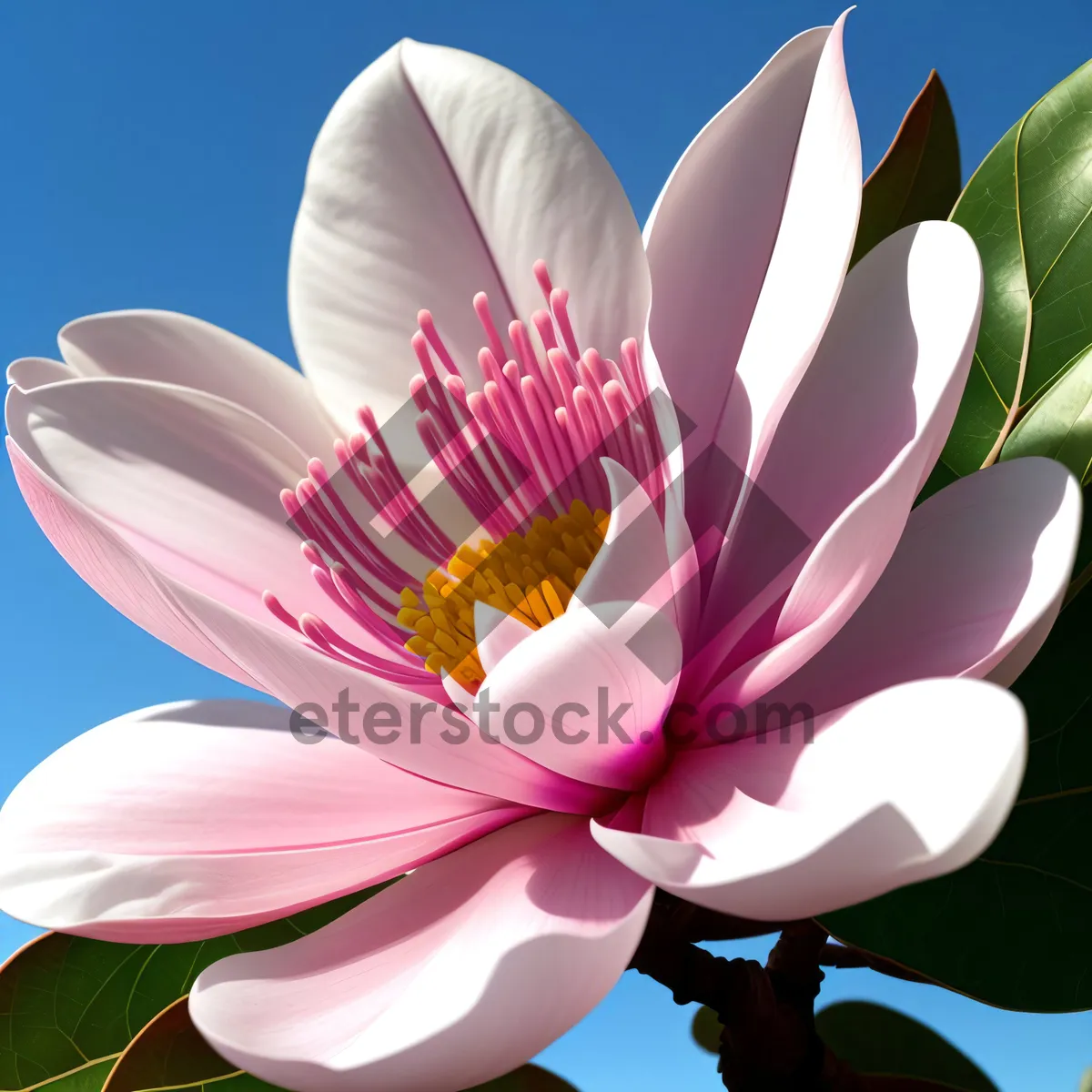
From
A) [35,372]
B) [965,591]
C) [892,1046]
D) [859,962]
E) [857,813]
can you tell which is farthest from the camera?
[892,1046]

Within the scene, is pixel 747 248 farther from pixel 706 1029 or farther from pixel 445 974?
pixel 706 1029

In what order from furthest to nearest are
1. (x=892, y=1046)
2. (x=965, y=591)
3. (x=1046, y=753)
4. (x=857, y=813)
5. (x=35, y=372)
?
(x=892, y=1046) < (x=35, y=372) < (x=1046, y=753) < (x=965, y=591) < (x=857, y=813)

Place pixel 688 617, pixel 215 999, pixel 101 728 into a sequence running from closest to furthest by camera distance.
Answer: pixel 215 999 → pixel 688 617 → pixel 101 728

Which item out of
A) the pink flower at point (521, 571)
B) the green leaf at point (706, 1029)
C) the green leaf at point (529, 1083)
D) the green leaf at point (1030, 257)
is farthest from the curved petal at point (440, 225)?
the green leaf at point (706, 1029)

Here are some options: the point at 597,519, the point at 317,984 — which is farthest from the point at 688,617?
the point at 317,984

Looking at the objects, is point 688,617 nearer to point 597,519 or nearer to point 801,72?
point 597,519

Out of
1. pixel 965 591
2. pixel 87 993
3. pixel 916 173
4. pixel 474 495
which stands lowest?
pixel 87 993

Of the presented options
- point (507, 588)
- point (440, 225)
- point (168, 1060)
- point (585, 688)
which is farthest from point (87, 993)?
point (440, 225)
